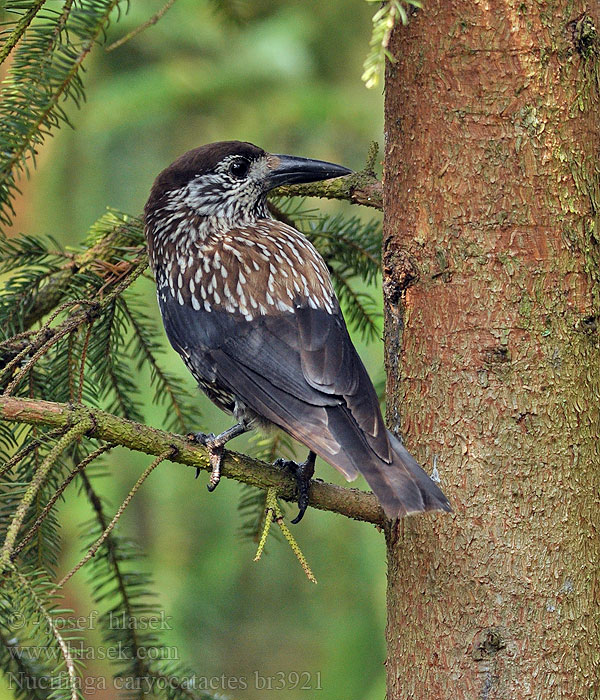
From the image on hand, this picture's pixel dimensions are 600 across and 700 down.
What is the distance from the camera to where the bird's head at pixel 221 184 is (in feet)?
10.5

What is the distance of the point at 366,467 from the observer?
2.13 m

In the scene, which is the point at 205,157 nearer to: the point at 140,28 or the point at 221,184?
the point at 221,184

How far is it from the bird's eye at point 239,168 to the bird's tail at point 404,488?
4.91 ft

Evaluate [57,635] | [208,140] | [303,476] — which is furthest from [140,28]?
[208,140]

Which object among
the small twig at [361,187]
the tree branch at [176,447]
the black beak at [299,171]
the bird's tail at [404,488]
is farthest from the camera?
the black beak at [299,171]

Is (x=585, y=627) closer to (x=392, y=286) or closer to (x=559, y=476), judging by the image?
(x=559, y=476)

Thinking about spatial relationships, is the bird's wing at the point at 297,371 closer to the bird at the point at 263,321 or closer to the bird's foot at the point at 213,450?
the bird at the point at 263,321

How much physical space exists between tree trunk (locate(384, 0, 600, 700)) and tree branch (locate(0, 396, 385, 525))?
132 mm

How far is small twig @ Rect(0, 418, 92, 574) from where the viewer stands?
5.29 feet

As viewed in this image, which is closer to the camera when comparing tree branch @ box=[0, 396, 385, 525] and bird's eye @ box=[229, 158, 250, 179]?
tree branch @ box=[0, 396, 385, 525]

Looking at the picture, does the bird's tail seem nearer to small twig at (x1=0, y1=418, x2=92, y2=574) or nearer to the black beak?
small twig at (x1=0, y1=418, x2=92, y2=574)

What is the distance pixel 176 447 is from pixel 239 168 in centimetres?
153

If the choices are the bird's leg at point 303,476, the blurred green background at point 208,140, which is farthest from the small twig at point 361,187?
the blurred green background at point 208,140

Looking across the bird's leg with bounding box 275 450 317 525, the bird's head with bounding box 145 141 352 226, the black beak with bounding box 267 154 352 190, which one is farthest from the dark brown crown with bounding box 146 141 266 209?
the bird's leg with bounding box 275 450 317 525
